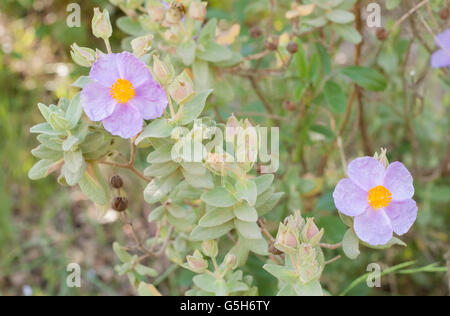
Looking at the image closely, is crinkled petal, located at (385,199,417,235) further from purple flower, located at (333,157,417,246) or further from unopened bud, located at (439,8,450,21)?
unopened bud, located at (439,8,450,21)

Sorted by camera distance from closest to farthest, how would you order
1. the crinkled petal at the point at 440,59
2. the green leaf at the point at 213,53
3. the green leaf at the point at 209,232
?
1. the green leaf at the point at 209,232
2. the green leaf at the point at 213,53
3. the crinkled petal at the point at 440,59

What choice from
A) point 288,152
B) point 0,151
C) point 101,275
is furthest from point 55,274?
point 288,152

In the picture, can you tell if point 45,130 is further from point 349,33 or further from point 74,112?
point 349,33

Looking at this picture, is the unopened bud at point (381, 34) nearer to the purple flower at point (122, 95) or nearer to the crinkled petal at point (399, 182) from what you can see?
the crinkled petal at point (399, 182)

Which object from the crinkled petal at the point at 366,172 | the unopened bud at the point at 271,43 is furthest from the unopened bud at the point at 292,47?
the crinkled petal at the point at 366,172

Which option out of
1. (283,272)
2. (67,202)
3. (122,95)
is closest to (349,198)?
(283,272)

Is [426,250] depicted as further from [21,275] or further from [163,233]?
[21,275]
